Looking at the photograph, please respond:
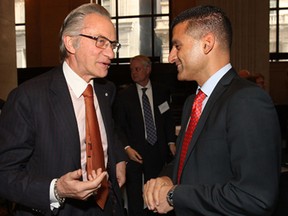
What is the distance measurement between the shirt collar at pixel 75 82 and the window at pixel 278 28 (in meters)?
9.76

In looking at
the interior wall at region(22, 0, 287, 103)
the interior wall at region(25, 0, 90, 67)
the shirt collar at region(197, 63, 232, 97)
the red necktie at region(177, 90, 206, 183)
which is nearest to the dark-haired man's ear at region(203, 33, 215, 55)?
→ the shirt collar at region(197, 63, 232, 97)

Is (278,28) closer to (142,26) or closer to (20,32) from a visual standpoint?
(142,26)

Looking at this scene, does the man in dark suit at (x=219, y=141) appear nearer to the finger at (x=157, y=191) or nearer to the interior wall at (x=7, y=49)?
the finger at (x=157, y=191)

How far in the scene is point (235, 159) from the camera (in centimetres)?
130

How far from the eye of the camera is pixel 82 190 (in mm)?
1464

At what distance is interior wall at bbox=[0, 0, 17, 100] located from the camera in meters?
5.57

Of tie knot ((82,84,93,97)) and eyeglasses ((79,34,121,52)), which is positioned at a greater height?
eyeglasses ((79,34,121,52))

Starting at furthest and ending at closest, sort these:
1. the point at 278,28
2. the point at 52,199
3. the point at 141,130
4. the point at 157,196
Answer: the point at 278,28 < the point at 141,130 < the point at 52,199 < the point at 157,196

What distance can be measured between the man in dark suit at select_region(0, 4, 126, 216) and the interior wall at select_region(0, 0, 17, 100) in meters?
3.92

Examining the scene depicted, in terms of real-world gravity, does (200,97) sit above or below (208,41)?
below

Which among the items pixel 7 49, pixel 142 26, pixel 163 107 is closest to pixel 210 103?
pixel 163 107

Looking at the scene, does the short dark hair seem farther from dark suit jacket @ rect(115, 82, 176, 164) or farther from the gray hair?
dark suit jacket @ rect(115, 82, 176, 164)

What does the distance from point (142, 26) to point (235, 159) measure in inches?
429

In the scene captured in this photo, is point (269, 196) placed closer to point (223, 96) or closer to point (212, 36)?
point (223, 96)
